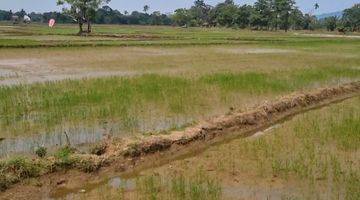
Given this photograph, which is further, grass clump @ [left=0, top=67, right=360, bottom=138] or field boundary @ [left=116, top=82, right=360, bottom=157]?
grass clump @ [left=0, top=67, right=360, bottom=138]

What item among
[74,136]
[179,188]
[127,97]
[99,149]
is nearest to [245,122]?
[127,97]

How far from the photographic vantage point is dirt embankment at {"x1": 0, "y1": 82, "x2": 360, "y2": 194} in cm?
635

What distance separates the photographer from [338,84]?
14.4 metres

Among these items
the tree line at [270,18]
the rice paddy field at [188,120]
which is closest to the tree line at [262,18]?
the tree line at [270,18]

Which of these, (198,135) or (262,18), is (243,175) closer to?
(198,135)

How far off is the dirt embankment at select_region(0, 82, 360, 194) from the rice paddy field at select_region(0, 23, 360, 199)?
0.32 meters

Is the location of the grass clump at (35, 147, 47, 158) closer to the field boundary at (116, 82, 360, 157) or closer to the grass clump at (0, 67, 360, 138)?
the field boundary at (116, 82, 360, 157)

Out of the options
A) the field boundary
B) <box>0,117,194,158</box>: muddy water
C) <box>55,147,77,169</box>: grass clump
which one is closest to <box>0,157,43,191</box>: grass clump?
<box>55,147,77,169</box>: grass clump

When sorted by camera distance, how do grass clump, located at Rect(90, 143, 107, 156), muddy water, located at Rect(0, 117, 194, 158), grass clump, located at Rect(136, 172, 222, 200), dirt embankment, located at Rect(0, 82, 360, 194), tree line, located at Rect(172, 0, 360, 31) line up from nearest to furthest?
grass clump, located at Rect(136, 172, 222, 200), dirt embankment, located at Rect(0, 82, 360, 194), grass clump, located at Rect(90, 143, 107, 156), muddy water, located at Rect(0, 117, 194, 158), tree line, located at Rect(172, 0, 360, 31)

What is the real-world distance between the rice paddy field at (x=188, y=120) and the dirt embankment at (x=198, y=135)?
319mm

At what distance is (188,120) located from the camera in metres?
9.33

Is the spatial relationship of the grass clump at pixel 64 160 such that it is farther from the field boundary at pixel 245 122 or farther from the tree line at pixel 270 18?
the tree line at pixel 270 18

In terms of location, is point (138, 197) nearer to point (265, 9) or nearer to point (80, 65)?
point (80, 65)

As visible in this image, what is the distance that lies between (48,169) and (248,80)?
925cm
